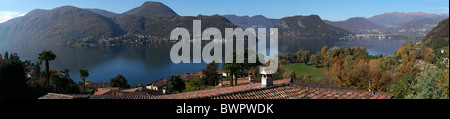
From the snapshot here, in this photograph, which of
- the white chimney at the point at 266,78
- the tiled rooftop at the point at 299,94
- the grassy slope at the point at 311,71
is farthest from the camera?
the grassy slope at the point at 311,71

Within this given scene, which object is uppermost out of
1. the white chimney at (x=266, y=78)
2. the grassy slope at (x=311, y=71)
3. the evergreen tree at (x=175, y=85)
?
the white chimney at (x=266, y=78)

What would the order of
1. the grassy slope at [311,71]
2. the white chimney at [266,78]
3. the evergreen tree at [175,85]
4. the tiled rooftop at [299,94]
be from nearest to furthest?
the tiled rooftop at [299,94] < the white chimney at [266,78] < the evergreen tree at [175,85] < the grassy slope at [311,71]

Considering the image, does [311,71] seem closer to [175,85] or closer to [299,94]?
[175,85]

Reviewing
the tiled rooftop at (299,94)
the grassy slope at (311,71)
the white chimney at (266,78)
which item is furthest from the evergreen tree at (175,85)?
the grassy slope at (311,71)

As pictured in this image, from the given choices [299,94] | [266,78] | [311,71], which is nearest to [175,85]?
[266,78]

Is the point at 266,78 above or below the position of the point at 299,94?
above

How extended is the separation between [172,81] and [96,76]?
4034 centimetres

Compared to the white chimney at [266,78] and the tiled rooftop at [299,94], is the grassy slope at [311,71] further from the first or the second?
the tiled rooftop at [299,94]

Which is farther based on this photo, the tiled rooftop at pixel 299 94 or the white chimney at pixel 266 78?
the white chimney at pixel 266 78

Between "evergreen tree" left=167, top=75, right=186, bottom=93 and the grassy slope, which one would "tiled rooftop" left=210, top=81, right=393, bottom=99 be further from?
the grassy slope
